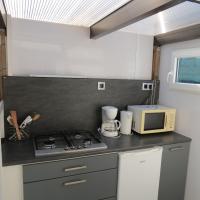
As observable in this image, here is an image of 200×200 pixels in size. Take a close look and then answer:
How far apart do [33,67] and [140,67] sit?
3.99 ft

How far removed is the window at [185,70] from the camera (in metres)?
2.02

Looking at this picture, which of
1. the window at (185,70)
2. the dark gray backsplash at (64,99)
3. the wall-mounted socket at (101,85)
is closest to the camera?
the dark gray backsplash at (64,99)

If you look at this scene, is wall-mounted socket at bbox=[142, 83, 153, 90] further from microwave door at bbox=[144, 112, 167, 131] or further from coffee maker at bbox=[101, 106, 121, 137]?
coffee maker at bbox=[101, 106, 121, 137]

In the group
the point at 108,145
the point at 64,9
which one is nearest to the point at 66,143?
the point at 108,145

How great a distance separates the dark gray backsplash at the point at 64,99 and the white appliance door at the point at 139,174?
0.61 m

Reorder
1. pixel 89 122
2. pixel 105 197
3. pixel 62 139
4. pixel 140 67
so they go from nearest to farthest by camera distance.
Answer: pixel 105 197, pixel 62 139, pixel 89 122, pixel 140 67

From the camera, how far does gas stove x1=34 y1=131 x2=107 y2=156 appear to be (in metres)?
1.59

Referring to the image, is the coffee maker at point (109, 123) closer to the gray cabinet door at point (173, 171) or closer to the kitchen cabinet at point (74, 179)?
the kitchen cabinet at point (74, 179)

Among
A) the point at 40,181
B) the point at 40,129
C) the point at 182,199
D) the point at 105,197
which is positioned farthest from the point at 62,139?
the point at 182,199

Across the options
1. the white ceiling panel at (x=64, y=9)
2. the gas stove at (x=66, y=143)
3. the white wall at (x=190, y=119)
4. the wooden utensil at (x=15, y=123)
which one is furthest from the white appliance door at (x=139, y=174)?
the white ceiling panel at (x=64, y=9)

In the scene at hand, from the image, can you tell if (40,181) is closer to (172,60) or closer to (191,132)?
(191,132)

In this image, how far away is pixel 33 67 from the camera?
1981mm

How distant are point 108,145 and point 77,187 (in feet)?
1.40

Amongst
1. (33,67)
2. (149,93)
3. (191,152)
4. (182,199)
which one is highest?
(33,67)
